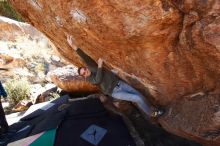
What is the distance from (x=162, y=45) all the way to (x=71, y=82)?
4904mm

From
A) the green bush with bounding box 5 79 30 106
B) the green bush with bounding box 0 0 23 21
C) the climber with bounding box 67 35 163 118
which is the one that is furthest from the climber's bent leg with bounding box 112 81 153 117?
the green bush with bounding box 0 0 23 21

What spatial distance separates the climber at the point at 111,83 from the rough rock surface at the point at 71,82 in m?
2.89

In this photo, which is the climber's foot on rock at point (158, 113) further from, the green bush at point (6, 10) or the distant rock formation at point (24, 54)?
the green bush at point (6, 10)

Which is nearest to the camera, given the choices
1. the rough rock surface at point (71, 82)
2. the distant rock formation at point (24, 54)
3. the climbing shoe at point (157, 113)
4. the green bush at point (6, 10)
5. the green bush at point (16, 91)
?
the climbing shoe at point (157, 113)

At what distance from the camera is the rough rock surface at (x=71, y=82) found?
8.93 m

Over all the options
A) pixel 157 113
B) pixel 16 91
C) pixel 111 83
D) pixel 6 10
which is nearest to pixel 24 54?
pixel 16 91

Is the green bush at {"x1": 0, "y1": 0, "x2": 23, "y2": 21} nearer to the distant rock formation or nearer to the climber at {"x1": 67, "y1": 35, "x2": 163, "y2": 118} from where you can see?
the distant rock formation

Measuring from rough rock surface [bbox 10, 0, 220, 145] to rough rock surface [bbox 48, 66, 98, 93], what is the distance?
130 inches

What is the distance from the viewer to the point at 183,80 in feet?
16.1

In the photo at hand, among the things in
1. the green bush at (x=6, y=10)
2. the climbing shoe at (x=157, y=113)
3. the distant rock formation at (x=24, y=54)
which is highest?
the green bush at (x=6, y=10)

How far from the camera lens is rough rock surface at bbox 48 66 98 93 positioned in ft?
29.3

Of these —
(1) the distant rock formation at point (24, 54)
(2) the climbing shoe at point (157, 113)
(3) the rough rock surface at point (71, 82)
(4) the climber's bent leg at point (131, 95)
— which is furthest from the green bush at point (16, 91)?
(2) the climbing shoe at point (157, 113)

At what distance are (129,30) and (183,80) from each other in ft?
3.94

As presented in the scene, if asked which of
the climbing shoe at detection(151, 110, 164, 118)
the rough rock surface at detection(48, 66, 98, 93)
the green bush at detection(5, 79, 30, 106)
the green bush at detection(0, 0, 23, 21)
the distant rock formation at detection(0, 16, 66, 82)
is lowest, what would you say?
the green bush at detection(5, 79, 30, 106)
